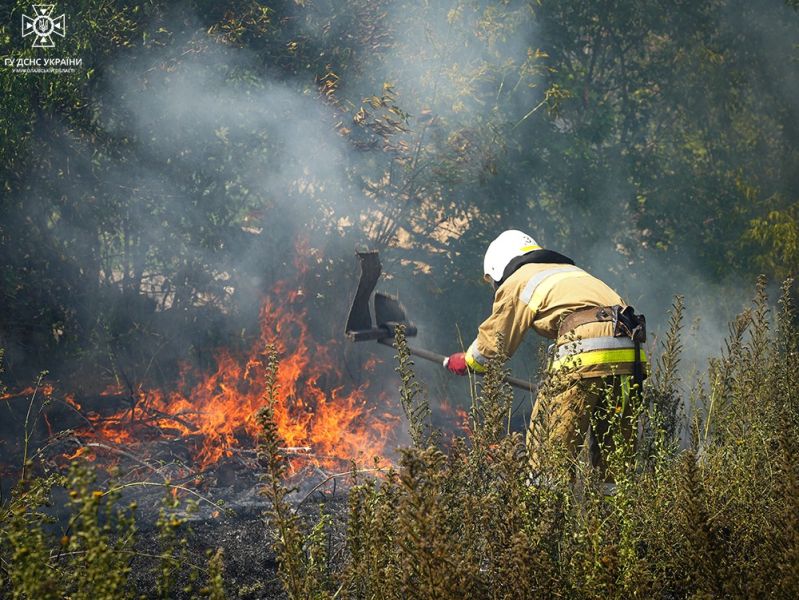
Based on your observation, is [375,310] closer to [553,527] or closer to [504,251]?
[504,251]

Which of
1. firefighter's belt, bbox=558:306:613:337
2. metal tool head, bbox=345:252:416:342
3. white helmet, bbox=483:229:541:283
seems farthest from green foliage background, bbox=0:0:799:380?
firefighter's belt, bbox=558:306:613:337

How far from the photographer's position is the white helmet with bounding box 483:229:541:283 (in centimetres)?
554

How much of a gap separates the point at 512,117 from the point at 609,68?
1.92m

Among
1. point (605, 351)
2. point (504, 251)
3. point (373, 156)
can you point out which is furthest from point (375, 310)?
point (373, 156)

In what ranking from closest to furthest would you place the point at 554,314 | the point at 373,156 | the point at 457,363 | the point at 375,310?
the point at 554,314
the point at 457,363
the point at 375,310
the point at 373,156

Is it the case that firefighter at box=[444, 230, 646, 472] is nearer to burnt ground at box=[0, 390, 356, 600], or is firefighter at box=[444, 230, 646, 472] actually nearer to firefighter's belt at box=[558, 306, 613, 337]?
firefighter's belt at box=[558, 306, 613, 337]

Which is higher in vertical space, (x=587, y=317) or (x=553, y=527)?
(x=587, y=317)

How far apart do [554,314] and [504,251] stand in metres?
0.82

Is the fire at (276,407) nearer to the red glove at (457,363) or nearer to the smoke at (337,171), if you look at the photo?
the smoke at (337,171)

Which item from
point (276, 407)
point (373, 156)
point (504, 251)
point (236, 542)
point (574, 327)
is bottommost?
point (236, 542)

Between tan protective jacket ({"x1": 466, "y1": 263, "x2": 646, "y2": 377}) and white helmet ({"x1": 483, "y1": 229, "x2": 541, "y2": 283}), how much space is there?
207 millimetres

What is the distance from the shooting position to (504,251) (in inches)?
220

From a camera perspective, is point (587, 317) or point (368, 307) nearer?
point (587, 317)

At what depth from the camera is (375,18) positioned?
7734mm
